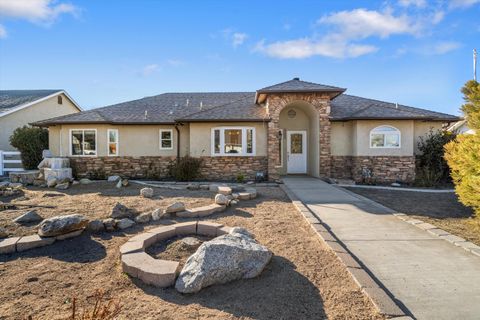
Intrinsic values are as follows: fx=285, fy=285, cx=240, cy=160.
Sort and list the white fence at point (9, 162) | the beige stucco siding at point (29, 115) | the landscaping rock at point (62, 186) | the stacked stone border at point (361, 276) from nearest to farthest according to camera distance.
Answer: the stacked stone border at point (361, 276) → the landscaping rock at point (62, 186) → the white fence at point (9, 162) → the beige stucco siding at point (29, 115)

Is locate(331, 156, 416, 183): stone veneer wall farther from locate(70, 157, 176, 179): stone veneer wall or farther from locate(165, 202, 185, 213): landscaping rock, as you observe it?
locate(165, 202, 185, 213): landscaping rock

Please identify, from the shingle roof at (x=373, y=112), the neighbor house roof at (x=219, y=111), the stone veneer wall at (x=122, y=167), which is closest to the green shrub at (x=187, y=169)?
the stone veneer wall at (x=122, y=167)

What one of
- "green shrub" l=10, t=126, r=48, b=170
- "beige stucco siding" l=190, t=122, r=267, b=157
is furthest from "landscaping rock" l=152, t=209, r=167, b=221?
"green shrub" l=10, t=126, r=48, b=170

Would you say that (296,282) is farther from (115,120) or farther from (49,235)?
(115,120)

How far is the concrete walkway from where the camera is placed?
10.6 ft

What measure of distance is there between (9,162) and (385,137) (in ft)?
69.1

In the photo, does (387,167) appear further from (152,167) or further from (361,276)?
(152,167)

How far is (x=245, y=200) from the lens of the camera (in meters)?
9.13

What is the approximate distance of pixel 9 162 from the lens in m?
16.8

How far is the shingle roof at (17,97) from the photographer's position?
2042 centimetres

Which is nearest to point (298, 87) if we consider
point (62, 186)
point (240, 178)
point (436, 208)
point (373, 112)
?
point (373, 112)

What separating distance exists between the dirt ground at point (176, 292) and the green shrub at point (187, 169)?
8630 mm

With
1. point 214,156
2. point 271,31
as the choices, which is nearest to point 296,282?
point 214,156

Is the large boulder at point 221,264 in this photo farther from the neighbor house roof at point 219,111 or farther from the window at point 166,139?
the window at point 166,139
